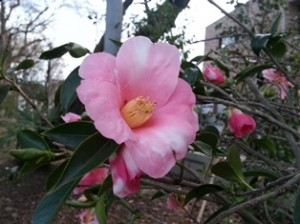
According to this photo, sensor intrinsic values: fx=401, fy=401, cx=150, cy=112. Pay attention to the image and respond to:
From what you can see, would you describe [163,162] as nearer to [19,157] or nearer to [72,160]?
[72,160]

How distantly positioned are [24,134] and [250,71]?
60 centimetres

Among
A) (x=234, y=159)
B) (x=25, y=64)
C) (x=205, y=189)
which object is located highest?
(x=25, y=64)

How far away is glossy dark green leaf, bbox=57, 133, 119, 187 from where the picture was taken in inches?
18.4

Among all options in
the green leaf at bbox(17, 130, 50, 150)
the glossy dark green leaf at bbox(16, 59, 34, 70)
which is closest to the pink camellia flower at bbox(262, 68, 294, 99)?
the glossy dark green leaf at bbox(16, 59, 34, 70)

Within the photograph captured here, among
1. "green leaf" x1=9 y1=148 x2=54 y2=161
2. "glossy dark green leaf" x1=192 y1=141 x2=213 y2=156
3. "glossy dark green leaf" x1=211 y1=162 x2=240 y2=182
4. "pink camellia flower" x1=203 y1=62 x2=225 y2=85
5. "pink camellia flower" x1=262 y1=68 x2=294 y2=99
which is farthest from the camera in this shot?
"pink camellia flower" x1=262 y1=68 x2=294 y2=99

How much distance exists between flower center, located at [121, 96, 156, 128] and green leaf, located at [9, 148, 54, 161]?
0.55 ft

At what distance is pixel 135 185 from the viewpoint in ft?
1.68

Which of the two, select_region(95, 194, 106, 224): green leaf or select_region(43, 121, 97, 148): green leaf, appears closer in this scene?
select_region(43, 121, 97, 148): green leaf

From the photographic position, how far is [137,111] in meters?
0.48

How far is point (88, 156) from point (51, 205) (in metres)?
0.10

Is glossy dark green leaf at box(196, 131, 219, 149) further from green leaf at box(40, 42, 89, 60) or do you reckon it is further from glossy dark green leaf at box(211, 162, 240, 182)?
green leaf at box(40, 42, 89, 60)

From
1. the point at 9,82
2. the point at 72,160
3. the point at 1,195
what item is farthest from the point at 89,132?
the point at 1,195

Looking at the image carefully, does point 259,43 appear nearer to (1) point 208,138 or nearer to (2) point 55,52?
(1) point 208,138

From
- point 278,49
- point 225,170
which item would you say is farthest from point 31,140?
point 278,49
